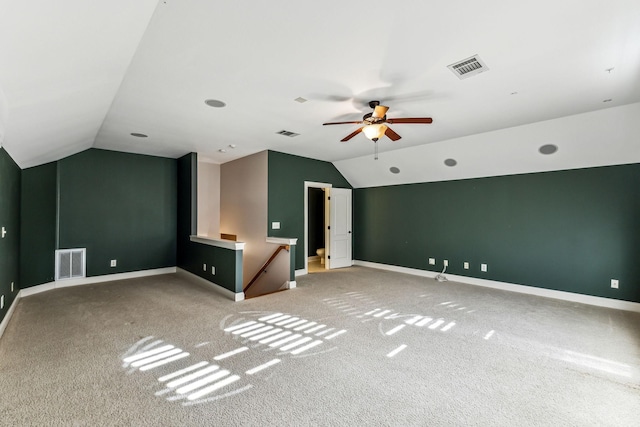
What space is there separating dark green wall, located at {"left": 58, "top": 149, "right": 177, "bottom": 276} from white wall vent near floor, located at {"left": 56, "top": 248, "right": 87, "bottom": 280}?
9cm

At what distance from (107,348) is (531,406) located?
368 centimetres

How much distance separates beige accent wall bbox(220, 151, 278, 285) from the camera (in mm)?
6008

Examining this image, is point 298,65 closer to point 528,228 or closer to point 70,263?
point 528,228

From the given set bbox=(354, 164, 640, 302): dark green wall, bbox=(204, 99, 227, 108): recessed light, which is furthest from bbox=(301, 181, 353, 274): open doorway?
bbox=(204, 99, 227, 108): recessed light

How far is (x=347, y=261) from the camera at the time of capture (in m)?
7.53

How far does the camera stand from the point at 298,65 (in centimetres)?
268

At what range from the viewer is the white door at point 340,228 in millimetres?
7211

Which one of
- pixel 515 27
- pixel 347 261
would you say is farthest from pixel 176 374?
pixel 347 261

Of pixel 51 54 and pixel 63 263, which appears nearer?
pixel 51 54

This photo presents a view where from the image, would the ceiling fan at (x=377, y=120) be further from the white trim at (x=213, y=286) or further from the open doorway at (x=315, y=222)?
the open doorway at (x=315, y=222)

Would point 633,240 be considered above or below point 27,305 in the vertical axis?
above

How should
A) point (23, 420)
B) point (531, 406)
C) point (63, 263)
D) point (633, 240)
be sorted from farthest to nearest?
point (63, 263)
point (633, 240)
point (531, 406)
point (23, 420)

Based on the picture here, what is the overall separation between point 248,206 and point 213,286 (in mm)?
1919

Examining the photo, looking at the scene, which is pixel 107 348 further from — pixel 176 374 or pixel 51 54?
pixel 51 54
